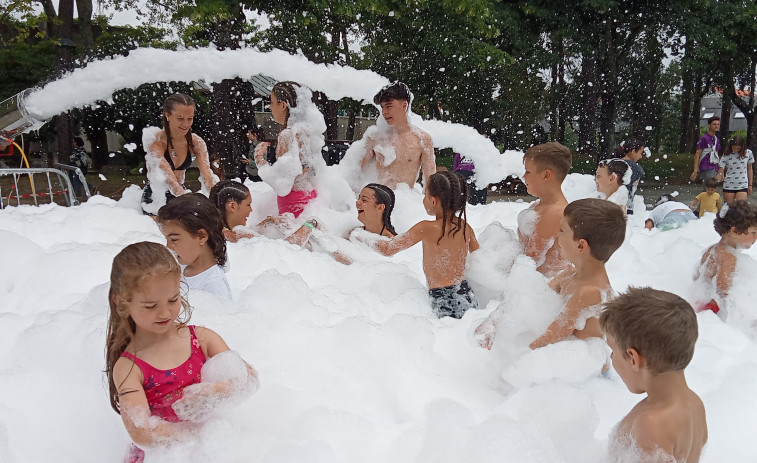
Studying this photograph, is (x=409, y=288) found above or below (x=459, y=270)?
below

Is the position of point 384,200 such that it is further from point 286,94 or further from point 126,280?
point 126,280

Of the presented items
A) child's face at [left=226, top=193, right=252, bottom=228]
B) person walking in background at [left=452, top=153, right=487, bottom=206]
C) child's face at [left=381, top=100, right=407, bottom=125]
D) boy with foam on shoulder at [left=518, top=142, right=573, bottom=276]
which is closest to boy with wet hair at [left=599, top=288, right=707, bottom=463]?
boy with foam on shoulder at [left=518, top=142, right=573, bottom=276]

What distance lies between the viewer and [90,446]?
7.00 feet

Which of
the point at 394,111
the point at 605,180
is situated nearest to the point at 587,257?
the point at 394,111

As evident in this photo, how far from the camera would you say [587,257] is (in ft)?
7.95

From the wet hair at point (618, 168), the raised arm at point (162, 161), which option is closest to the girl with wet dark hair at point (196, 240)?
the raised arm at point (162, 161)

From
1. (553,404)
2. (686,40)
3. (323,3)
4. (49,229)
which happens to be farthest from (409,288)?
(686,40)

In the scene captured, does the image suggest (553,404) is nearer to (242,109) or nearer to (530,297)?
(530,297)

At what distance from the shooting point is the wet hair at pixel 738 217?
3.42 m

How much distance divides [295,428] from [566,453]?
1024mm

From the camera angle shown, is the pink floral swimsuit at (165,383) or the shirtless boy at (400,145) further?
the shirtless boy at (400,145)

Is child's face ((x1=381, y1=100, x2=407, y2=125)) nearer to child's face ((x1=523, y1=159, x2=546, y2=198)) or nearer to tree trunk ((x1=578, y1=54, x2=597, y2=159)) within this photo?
child's face ((x1=523, y1=159, x2=546, y2=198))

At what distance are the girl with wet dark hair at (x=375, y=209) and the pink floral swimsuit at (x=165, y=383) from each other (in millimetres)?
2262

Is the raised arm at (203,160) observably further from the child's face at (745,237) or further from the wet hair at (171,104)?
the child's face at (745,237)
